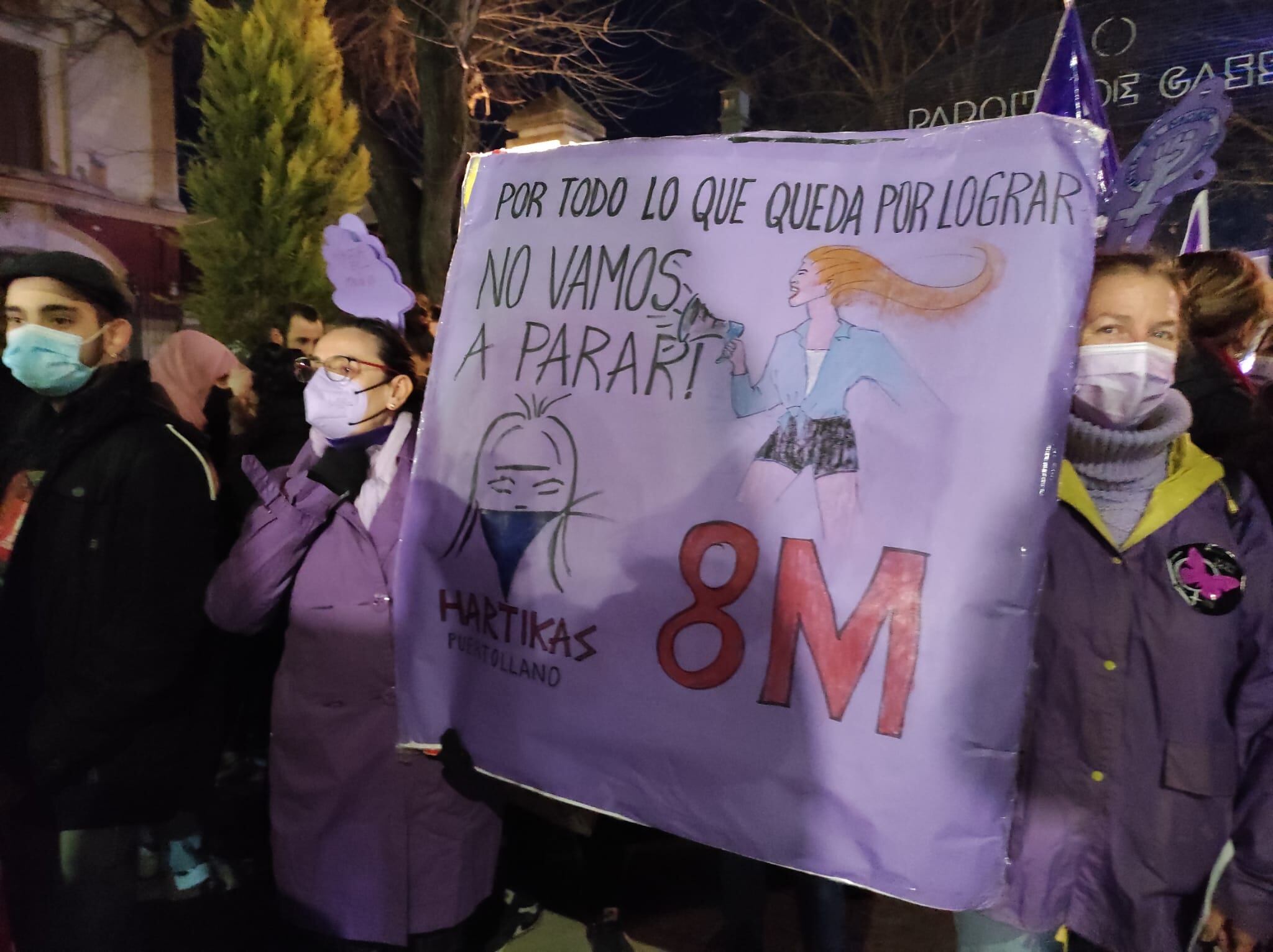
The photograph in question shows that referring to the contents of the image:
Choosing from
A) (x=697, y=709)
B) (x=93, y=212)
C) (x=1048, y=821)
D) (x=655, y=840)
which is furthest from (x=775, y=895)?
(x=93, y=212)

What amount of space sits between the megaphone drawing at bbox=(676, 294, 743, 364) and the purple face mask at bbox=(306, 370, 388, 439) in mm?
849

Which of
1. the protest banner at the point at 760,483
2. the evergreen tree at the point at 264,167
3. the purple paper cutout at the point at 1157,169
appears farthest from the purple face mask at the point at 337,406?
the evergreen tree at the point at 264,167

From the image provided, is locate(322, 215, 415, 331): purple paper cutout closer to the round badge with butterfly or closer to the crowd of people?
the crowd of people

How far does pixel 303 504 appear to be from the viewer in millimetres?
1956

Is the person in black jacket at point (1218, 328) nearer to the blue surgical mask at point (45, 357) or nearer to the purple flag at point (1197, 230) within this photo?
the purple flag at point (1197, 230)

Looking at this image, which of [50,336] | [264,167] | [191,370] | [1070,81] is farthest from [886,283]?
[264,167]

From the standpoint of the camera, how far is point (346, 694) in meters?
1.94

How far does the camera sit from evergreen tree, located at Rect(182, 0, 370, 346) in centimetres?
653

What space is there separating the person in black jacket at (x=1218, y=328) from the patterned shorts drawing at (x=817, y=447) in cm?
111

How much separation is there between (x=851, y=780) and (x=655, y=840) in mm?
2116

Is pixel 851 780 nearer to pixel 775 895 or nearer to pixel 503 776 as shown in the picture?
pixel 503 776

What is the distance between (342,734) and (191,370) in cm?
199

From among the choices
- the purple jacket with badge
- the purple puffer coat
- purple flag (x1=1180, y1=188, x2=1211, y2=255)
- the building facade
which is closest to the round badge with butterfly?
the purple jacket with badge

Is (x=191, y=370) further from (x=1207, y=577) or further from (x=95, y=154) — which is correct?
(x=95, y=154)
